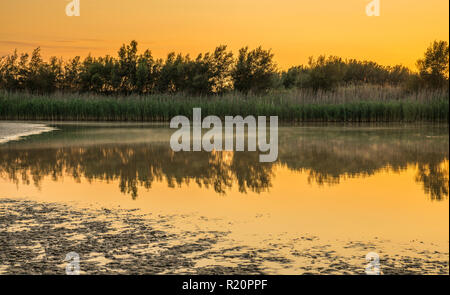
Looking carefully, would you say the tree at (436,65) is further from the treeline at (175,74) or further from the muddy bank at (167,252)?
the muddy bank at (167,252)

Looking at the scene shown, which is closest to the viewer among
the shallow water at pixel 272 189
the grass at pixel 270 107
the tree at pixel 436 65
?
the shallow water at pixel 272 189

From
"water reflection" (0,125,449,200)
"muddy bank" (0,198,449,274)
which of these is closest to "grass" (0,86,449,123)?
"water reflection" (0,125,449,200)

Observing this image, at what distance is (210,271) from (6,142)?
13.6 metres

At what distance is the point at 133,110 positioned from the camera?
3244 cm

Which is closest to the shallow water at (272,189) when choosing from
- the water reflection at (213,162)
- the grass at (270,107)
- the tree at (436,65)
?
the water reflection at (213,162)

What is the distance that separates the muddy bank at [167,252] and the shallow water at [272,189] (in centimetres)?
6

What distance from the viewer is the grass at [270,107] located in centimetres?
3073

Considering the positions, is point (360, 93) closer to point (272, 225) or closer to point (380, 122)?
point (380, 122)

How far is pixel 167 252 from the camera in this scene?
4938 millimetres

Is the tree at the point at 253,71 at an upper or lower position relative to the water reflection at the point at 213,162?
upper

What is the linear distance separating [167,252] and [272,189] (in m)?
3.77

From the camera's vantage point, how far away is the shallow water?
5.70 meters

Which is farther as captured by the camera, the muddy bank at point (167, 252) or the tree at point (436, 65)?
the tree at point (436, 65)

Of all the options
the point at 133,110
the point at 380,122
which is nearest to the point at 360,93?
the point at 380,122
